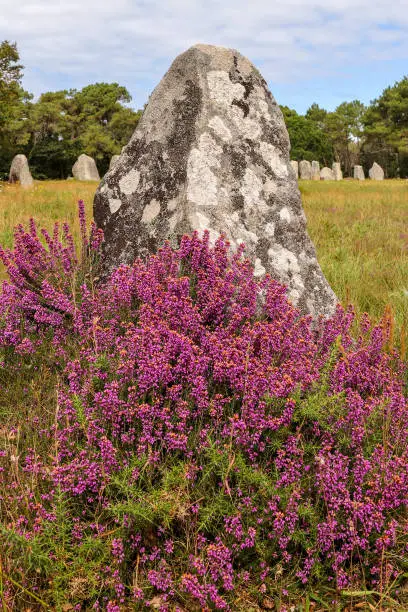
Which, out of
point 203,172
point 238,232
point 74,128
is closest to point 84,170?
point 74,128

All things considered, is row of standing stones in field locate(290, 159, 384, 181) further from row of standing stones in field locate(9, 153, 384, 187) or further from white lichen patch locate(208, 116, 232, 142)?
white lichen patch locate(208, 116, 232, 142)

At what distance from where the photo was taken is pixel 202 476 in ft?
7.76

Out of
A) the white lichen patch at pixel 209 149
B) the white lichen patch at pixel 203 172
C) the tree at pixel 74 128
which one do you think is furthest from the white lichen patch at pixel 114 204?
the tree at pixel 74 128

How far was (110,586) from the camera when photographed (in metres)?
2.04

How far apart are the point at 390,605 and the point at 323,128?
89025 millimetres

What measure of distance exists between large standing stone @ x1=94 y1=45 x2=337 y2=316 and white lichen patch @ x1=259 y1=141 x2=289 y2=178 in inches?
0.4

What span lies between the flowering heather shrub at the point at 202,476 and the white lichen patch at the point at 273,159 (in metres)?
1.71

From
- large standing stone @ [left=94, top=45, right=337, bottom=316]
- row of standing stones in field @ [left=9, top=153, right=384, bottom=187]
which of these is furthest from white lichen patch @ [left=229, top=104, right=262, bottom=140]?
row of standing stones in field @ [left=9, top=153, right=384, bottom=187]

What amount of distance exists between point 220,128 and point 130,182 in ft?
2.95

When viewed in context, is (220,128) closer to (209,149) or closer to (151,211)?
(209,149)

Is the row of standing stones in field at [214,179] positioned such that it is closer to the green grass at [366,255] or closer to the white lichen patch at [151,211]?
the white lichen patch at [151,211]

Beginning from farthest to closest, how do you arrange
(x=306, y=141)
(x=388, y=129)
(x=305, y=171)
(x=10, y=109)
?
(x=388, y=129), (x=306, y=141), (x=305, y=171), (x=10, y=109)

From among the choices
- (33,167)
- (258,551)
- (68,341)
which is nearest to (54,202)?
(68,341)

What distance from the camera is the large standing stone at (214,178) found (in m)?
4.10
